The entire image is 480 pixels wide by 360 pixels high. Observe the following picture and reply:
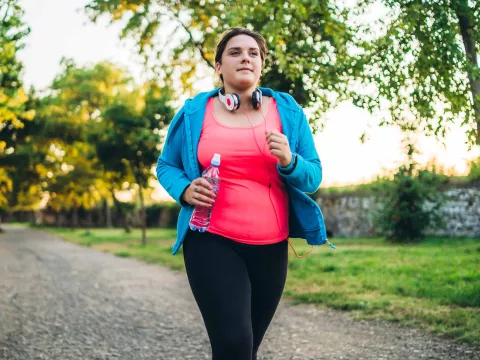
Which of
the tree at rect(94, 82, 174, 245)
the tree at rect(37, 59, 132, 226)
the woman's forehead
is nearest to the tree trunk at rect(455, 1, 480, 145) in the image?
the woman's forehead

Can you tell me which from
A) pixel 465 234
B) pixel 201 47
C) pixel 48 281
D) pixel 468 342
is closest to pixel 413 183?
pixel 465 234

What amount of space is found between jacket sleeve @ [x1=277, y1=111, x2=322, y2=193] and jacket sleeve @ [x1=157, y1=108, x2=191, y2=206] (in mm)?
520

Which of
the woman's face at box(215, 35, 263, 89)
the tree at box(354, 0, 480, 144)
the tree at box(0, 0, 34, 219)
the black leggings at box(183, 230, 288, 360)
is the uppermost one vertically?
the tree at box(0, 0, 34, 219)

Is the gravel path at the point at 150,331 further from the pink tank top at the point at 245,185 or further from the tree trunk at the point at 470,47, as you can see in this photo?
the pink tank top at the point at 245,185

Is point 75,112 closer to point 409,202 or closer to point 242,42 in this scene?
point 409,202

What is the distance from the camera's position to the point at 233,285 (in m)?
2.42

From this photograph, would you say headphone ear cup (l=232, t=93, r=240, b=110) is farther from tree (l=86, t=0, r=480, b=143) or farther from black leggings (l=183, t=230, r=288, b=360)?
tree (l=86, t=0, r=480, b=143)

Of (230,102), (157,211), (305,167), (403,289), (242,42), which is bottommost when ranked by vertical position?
(403,289)

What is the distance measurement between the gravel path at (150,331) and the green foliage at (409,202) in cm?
1075

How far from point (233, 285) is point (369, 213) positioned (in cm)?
2023

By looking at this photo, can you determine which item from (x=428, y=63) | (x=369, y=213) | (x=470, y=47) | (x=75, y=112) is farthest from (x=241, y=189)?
(x=75, y=112)

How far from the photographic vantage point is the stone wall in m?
20.2

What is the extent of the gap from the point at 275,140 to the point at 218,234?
518 millimetres

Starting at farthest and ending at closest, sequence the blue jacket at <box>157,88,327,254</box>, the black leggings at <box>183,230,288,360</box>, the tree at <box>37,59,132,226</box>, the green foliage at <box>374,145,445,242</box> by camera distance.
Answer: the tree at <box>37,59,132,226</box>, the green foliage at <box>374,145,445,242</box>, the blue jacket at <box>157,88,327,254</box>, the black leggings at <box>183,230,288,360</box>
